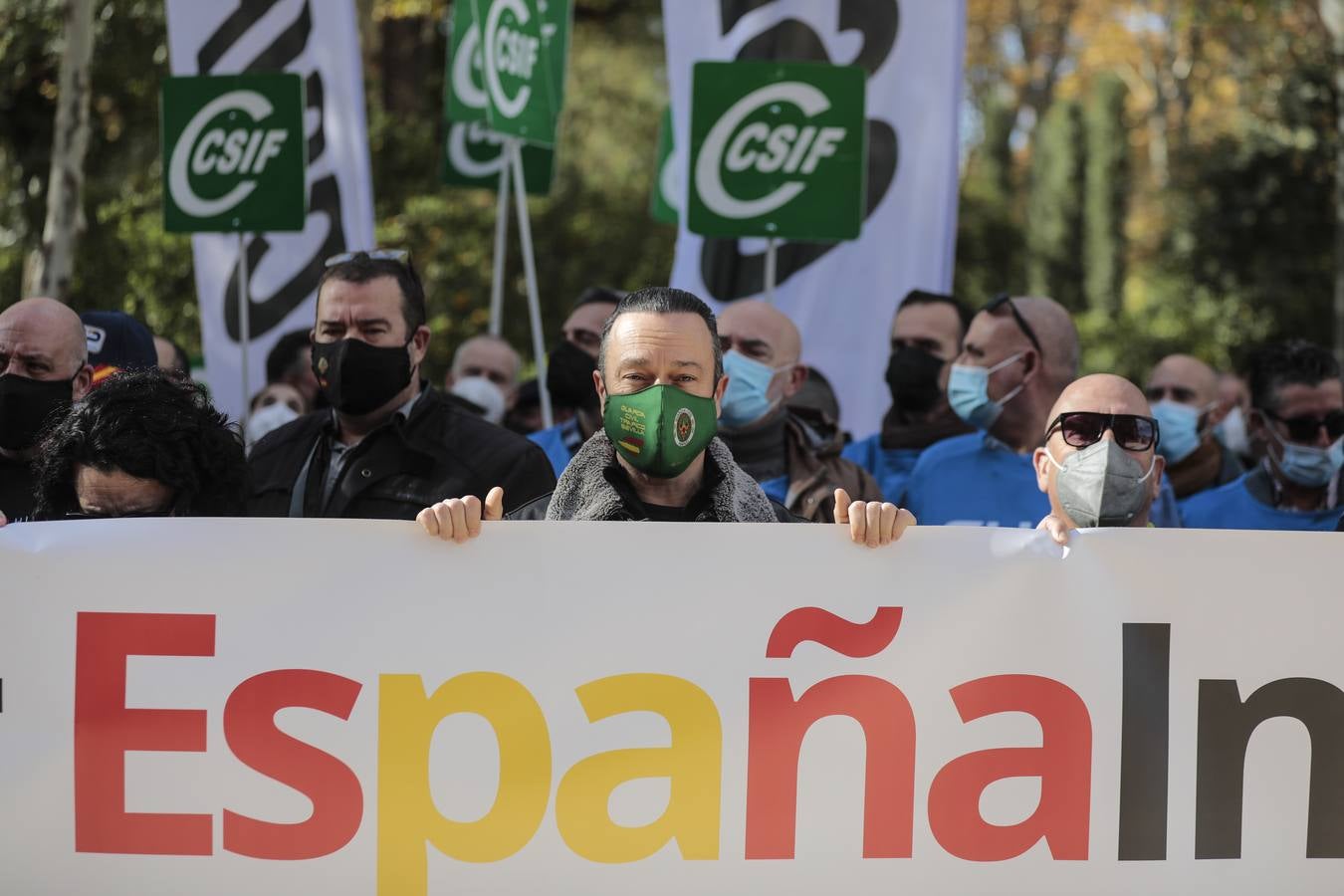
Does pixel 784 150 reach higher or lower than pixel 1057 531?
higher

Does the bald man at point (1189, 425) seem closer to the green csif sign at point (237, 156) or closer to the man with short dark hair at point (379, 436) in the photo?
the man with short dark hair at point (379, 436)

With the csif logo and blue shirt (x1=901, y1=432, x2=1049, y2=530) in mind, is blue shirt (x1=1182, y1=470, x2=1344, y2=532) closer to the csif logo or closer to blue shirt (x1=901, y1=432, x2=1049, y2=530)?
blue shirt (x1=901, y1=432, x2=1049, y2=530)

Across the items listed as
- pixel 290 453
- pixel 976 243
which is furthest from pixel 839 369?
pixel 976 243

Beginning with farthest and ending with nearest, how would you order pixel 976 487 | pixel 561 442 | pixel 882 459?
1. pixel 561 442
2. pixel 882 459
3. pixel 976 487

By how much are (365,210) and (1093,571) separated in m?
5.56

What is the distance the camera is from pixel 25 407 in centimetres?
381

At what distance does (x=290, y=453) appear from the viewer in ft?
13.4

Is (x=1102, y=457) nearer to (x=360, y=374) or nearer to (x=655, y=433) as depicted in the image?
(x=655, y=433)

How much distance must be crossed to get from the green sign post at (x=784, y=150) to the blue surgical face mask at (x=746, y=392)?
1.33m

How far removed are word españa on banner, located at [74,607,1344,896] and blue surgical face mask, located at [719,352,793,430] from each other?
5.22 ft

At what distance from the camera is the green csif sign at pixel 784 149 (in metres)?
6.12

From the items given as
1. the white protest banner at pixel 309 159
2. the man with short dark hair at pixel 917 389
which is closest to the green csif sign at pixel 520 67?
the white protest banner at pixel 309 159

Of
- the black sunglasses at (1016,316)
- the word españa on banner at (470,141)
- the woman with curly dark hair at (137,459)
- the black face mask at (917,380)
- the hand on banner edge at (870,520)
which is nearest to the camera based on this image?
the hand on banner edge at (870,520)

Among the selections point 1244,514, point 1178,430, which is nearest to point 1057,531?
point 1244,514
